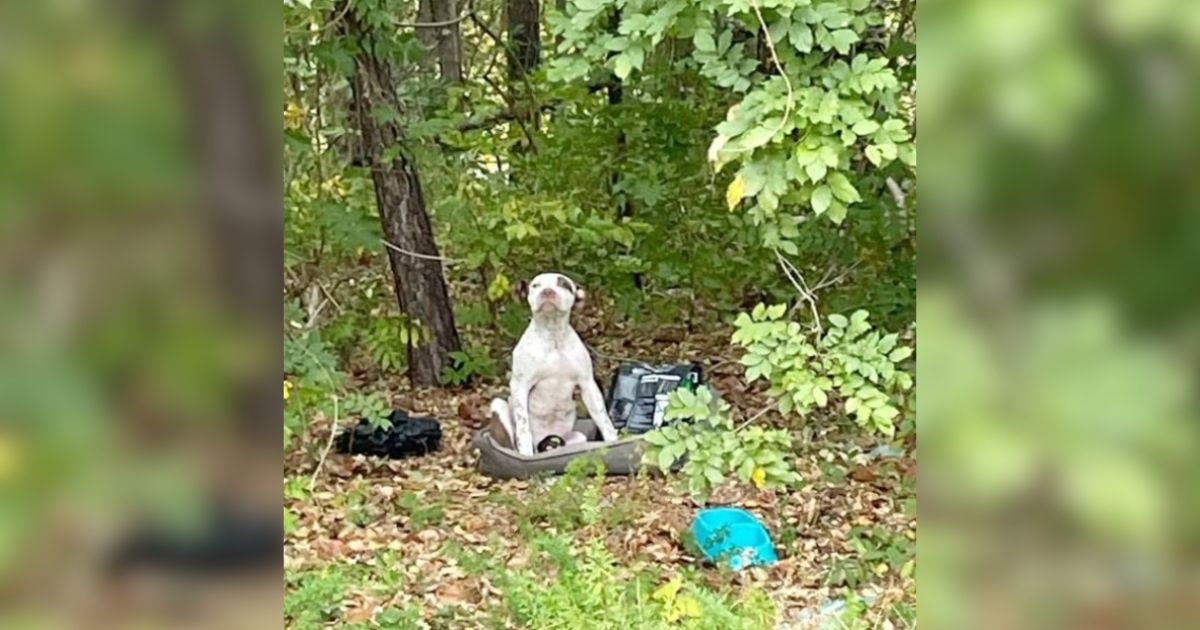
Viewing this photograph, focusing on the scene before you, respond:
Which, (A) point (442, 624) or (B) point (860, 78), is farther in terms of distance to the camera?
(A) point (442, 624)

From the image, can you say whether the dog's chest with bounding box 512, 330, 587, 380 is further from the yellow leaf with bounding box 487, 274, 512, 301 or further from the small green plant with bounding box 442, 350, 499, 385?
the small green plant with bounding box 442, 350, 499, 385

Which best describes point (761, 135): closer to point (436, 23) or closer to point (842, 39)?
point (842, 39)

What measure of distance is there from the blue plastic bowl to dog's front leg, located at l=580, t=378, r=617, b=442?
3.68 feet

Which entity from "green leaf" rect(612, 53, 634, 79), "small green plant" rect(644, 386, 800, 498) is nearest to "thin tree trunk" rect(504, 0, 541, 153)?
"small green plant" rect(644, 386, 800, 498)

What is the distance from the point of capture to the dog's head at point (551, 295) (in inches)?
205

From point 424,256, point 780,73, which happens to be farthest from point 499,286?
point 780,73

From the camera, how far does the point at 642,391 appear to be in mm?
5512

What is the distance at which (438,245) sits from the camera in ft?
21.0

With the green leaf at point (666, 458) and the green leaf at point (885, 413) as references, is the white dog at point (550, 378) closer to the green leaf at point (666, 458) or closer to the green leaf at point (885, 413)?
the green leaf at point (666, 458)

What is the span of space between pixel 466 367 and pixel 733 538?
2987mm
